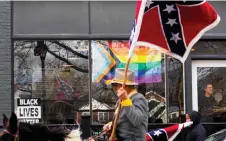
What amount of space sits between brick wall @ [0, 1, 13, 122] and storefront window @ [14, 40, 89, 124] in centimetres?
17

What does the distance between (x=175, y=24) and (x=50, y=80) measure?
5.24 metres

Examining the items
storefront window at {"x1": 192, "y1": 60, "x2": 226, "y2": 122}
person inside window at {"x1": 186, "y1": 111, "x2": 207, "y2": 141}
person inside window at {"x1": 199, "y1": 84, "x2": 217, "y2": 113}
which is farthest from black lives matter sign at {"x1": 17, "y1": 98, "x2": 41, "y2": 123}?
person inside window at {"x1": 199, "y1": 84, "x2": 217, "y2": 113}

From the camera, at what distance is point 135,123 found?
15.1 ft

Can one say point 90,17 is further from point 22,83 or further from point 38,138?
point 38,138

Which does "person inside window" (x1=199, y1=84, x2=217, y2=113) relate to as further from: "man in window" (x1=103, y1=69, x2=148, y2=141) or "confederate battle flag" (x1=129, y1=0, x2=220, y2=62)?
"man in window" (x1=103, y1=69, x2=148, y2=141)

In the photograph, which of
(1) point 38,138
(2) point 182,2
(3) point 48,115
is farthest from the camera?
(3) point 48,115

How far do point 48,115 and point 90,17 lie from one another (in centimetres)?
238

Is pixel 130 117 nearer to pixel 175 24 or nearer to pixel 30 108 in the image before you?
pixel 175 24

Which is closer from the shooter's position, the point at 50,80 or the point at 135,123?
the point at 135,123

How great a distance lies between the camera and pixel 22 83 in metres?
10.1

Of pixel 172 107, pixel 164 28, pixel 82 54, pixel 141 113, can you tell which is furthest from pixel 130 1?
pixel 141 113

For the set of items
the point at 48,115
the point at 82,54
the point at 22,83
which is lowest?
the point at 48,115

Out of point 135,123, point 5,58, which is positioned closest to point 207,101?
point 5,58

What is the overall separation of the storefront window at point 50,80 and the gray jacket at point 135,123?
531 cm
